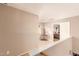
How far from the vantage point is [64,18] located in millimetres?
1646

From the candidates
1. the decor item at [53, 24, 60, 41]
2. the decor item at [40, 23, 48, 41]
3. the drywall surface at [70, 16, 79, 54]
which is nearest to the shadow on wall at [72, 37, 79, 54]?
the drywall surface at [70, 16, 79, 54]

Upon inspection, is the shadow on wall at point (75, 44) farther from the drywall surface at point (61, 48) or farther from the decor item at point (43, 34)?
the decor item at point (43, 34)

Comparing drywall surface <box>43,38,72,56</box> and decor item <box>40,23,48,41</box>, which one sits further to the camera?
decor item <box>40,23,48,41</box>

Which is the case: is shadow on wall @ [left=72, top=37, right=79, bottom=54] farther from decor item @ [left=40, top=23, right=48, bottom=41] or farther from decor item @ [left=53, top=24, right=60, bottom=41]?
decor item @ [left=40, top=23, right=48, bottom=41]

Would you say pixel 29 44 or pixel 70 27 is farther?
pixel 29 44

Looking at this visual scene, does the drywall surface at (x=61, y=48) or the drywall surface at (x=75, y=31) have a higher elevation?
the drywall surface at (x=75, y=31)

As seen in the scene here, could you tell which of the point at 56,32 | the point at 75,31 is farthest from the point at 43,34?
the point at 75,31

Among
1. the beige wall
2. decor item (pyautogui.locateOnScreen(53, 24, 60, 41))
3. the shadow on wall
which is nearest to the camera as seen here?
the shadow on wall

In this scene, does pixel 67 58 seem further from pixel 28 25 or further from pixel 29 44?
pixel 28 25

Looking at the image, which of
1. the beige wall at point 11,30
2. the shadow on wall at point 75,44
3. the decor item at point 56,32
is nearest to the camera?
the shadow on wall at point 75,44

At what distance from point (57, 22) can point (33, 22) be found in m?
0.38

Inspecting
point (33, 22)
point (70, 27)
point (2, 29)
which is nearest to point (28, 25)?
point (33, 22)

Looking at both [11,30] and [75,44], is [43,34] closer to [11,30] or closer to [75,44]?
[75,44]

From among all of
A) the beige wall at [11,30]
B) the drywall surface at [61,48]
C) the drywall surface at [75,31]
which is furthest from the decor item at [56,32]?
the beige wall at [11,30]
